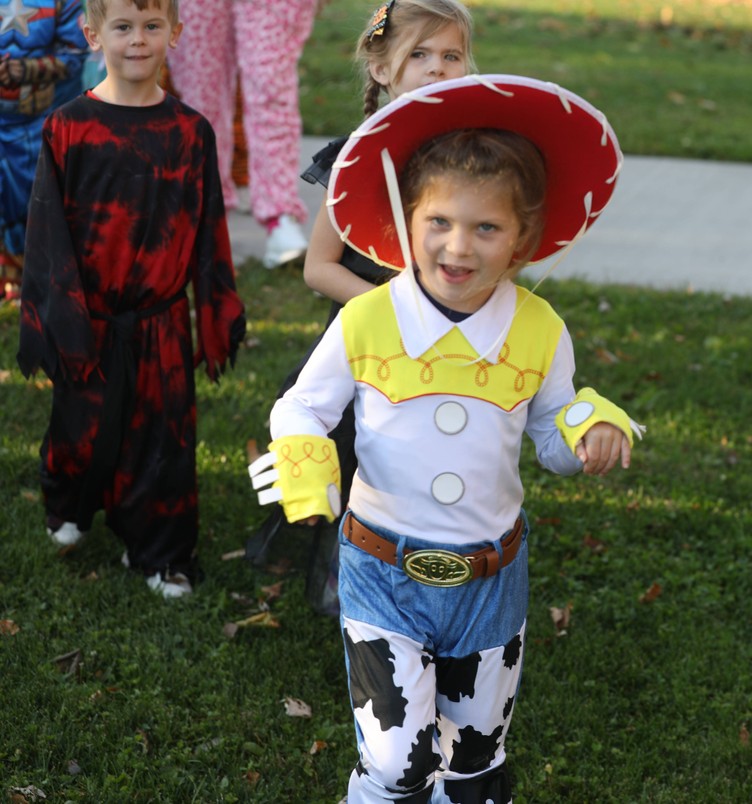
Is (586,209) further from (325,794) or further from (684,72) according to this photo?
(684,72)

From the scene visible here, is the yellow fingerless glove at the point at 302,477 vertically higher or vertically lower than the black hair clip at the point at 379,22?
lower

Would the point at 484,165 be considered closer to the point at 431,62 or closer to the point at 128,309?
the point at 431,62

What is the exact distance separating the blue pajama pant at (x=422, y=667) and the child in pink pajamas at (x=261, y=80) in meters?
4.41

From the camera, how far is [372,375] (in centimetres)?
252

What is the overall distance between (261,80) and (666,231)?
284 cm

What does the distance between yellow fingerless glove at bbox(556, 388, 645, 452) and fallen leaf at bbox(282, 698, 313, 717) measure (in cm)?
142

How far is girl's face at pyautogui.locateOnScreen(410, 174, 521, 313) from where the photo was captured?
2.42m

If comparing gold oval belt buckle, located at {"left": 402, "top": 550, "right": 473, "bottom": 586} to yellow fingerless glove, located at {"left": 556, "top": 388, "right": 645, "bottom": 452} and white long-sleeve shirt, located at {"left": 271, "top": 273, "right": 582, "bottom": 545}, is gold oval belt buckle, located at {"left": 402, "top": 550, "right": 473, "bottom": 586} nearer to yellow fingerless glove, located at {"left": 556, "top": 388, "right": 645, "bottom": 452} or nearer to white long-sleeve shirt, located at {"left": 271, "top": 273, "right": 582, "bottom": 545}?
white long-sleeve shirt, located at {"left": 271, "top": 273, "right": 582, "bottom": 545}

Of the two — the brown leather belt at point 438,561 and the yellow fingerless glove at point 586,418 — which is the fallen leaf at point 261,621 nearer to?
the brown leather belt at point 438,561

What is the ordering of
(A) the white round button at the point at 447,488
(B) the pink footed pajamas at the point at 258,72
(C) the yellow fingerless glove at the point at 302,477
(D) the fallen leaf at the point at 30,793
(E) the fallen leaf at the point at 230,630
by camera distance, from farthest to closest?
(B) the pink footed pajamas at the point at 258,72 → (E) the fallen leaf at the point at 230,630 → (D) the fallen leaf at the point at 30,793 → (A) the white round button at the point at 447,488 → (C) the yellow fingerless glove at the point at 302,477

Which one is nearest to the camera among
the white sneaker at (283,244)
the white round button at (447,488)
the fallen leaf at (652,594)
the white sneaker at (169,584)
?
the white round button at (447,488)

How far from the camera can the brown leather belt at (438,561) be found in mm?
2529

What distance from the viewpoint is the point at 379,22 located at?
11.1 feet

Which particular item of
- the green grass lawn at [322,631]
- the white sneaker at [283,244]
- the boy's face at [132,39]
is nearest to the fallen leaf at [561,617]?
the green grass lawn at [322,631]
